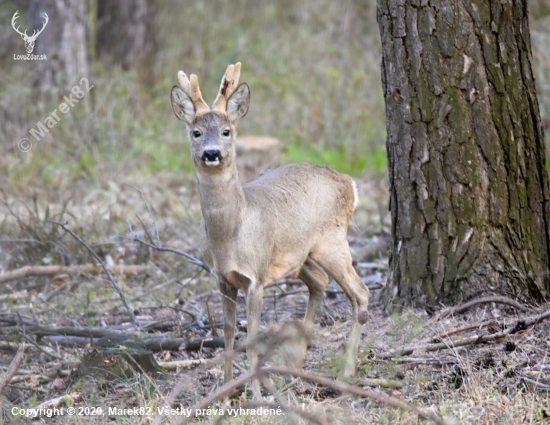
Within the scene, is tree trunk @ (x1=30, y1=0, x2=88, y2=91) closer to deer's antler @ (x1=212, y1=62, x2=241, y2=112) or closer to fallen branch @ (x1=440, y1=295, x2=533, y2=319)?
deer's antler @ (x1=212, y1=62, x2=241, y2=112)

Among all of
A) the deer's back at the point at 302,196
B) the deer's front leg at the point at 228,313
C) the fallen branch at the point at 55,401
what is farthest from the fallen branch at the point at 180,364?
the deer's back at the point at 302,196

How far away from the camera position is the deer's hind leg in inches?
221

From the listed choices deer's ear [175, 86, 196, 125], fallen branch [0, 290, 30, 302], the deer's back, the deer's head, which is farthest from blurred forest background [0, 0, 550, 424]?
deer's ear [175, 86, 196, 125]

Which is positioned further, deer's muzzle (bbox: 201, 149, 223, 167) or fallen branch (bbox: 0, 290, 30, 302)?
fallen branch (bbox: 0, 290, 30, 302)

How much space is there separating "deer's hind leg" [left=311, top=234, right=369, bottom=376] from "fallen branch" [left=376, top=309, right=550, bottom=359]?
408 millimetres

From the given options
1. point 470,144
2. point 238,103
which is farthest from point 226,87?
point 470,144

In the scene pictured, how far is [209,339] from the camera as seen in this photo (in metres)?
5.52

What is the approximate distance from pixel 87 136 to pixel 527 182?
657 cm

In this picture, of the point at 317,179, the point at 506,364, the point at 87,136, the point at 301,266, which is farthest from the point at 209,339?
the point at 87,136

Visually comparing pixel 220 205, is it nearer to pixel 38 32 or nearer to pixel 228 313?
pixel 228 313

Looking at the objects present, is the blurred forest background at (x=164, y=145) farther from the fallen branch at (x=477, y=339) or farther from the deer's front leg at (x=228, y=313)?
the deer's front leg at (x=228, y=313)

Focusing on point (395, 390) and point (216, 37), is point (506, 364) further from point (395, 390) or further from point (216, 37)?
point (216, 37)

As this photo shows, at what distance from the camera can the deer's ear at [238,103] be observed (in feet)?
17.1

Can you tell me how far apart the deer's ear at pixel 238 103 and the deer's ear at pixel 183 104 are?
20cm
